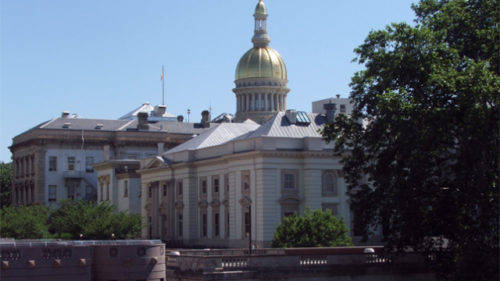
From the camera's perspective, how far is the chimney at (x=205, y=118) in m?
123

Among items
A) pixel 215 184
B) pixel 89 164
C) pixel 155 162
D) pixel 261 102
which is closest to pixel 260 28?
pixel 261 102

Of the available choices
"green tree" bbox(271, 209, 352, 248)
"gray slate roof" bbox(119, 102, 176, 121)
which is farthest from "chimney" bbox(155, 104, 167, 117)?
"green tree" bbox(271, 209, 352, 248)

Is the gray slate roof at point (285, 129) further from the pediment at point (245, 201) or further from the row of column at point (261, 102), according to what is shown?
the row of column at point (261, 102)

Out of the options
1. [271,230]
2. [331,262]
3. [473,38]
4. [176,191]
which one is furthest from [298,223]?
[176,191]

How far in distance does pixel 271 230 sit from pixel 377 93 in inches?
1017

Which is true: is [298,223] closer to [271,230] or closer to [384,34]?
[271,230]

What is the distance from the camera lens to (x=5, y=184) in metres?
142

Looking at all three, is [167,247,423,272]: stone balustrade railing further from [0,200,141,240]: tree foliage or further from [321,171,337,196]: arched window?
[0,200,141,240]: tree foliage

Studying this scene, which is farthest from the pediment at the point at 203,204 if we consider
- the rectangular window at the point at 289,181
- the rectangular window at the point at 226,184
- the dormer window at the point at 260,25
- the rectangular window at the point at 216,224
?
the dormer window at the point at 260,25

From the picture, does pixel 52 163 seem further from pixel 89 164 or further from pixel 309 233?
pixel 309 233

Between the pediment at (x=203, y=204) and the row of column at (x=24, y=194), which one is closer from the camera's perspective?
the pediment at (x=203, y=204)

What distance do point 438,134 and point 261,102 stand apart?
85.8 metres

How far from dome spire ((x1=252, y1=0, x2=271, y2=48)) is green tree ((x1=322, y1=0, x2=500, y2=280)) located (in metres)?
83.1

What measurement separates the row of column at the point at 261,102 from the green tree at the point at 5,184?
125 feet
